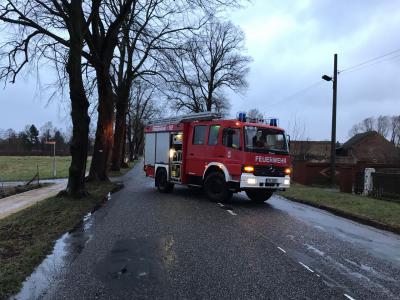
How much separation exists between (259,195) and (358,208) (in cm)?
347

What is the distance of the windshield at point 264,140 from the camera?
611 inches

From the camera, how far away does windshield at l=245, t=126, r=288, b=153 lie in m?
15.5

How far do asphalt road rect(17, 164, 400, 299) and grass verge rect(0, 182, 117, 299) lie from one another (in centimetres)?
23

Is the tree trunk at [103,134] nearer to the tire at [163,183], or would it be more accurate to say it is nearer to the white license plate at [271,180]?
the tire at [163,183]

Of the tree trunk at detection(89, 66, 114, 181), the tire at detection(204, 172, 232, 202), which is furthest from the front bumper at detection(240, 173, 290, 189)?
the tree trunk at detection(89, 66, 114, 181)

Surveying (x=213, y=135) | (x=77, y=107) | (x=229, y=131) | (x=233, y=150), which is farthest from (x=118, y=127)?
(x=233, y=150)

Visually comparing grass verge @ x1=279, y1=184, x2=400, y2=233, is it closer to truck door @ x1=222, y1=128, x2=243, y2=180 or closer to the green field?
truck door @ x1=222, y1=128, x2=243, y2=180

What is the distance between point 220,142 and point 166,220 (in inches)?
196

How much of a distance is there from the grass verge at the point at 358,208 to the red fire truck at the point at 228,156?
1.94m

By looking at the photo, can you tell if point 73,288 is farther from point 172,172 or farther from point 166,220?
point 172,172

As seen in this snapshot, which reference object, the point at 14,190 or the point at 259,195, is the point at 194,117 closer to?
the point at 259,195

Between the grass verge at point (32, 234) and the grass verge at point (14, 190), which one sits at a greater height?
the grass verge at point (32, 234)

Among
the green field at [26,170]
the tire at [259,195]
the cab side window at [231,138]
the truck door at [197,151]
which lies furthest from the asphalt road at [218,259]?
the green field at [26,170]

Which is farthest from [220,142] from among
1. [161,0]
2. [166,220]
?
[161,0]
